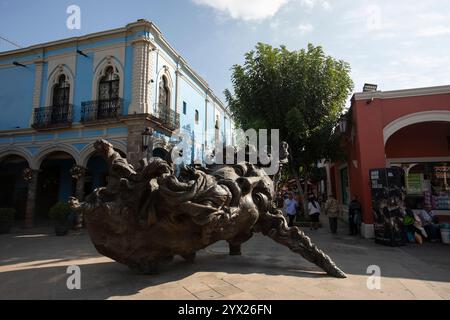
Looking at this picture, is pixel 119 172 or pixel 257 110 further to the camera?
pixel 257 110

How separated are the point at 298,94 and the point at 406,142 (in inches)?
186

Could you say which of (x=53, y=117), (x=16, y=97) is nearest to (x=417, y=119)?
(x=53, y=117)

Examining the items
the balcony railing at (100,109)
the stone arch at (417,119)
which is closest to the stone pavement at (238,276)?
the stone arch at (417,119)

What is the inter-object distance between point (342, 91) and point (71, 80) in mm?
12786

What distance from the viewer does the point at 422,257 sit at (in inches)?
264

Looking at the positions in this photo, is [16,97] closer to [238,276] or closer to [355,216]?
[238,276]

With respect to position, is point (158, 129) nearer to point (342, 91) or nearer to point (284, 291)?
point (342, 91)

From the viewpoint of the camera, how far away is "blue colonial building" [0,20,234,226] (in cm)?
1302

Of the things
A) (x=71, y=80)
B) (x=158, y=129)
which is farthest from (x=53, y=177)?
(x=158, y=129)

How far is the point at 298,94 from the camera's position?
36.6ft

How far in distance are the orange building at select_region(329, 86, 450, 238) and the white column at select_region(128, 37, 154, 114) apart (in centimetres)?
870

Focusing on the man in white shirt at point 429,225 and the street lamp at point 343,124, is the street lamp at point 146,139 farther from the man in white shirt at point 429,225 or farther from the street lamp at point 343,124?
the man in white shirt at point 429,225
